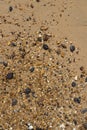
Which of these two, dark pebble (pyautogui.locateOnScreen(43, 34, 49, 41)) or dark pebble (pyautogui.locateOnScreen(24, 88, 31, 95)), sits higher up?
dark pebble (pyautogui.locateOnScreen(43, 34, 49, 41))

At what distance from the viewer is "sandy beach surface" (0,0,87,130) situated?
14.5 feet

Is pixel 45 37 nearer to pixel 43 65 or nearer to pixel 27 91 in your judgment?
pixel 43 65

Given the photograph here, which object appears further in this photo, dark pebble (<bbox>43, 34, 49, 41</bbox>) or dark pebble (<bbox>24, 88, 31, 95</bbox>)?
dark pebble (<bbox>43, 34, 49, 41</bbox>)

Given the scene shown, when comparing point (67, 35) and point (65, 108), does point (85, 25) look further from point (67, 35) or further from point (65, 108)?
point (65, 108)

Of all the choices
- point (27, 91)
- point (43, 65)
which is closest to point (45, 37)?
point (43, 65)

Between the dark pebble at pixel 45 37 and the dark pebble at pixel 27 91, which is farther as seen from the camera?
the dark pebble at pixel 45 37

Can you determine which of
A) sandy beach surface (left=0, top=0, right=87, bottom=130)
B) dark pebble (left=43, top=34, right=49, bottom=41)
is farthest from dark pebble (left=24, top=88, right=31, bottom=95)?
dark pebble (left=43, top=34, right=49, bottom=41)

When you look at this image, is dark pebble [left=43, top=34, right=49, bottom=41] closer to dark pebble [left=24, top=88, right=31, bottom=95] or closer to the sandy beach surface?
the sandy beach surface

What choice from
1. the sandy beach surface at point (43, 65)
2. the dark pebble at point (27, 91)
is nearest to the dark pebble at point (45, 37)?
the sandy beach surface at point (43, 65)

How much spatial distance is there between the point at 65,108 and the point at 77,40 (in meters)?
0.84

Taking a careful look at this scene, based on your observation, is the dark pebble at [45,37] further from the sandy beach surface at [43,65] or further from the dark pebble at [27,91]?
the dark pebble at [27,91]

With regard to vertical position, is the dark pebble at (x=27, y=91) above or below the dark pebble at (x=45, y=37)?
below

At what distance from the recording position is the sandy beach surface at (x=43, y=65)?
4430mm

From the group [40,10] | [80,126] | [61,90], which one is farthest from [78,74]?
[40,10]
